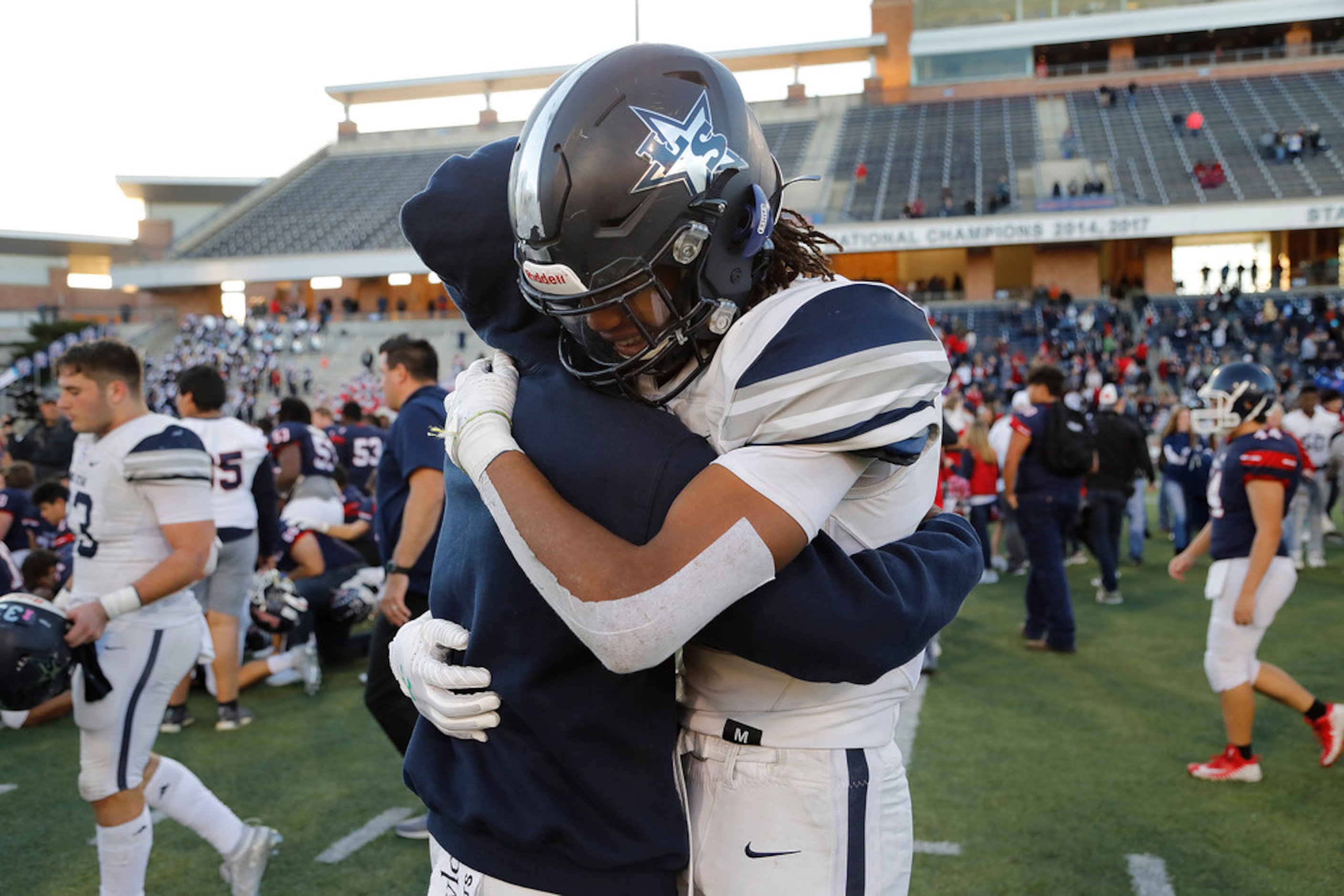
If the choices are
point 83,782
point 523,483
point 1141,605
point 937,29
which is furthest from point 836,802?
point 937,29

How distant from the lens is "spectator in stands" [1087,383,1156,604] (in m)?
8.67

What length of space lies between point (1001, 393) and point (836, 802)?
23.4 m

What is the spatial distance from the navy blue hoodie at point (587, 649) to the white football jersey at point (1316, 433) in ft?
33.2

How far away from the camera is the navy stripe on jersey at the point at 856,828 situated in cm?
154

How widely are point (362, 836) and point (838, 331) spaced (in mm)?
3733

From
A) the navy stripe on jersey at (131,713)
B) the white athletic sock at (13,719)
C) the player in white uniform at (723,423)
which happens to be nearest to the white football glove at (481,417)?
the player in white uniform at (723,423)

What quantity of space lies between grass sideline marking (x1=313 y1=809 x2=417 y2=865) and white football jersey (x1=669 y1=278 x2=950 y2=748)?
304 centimetres

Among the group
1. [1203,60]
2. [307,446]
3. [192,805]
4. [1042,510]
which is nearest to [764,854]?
[192,805]

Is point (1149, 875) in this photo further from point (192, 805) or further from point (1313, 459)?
point (1313, 459)

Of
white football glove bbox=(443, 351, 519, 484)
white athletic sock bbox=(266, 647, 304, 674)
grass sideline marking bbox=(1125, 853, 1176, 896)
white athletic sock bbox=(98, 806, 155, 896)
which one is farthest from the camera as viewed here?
white athletic sock bbox=(266, 647, 304, 674)

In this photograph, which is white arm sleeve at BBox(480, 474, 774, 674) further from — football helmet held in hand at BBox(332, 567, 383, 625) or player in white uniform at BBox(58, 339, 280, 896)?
football helmet held in hand at BBox(332, 567, 383, 625)

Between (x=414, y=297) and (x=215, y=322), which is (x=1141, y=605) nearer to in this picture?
(x=215, y=322)

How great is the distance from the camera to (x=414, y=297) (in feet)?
132

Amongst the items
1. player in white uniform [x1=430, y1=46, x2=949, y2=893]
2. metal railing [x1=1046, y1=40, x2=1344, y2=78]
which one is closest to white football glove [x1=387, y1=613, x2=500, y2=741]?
player in white uniform [x1=430, y1=46, x2=949, y2=893]
